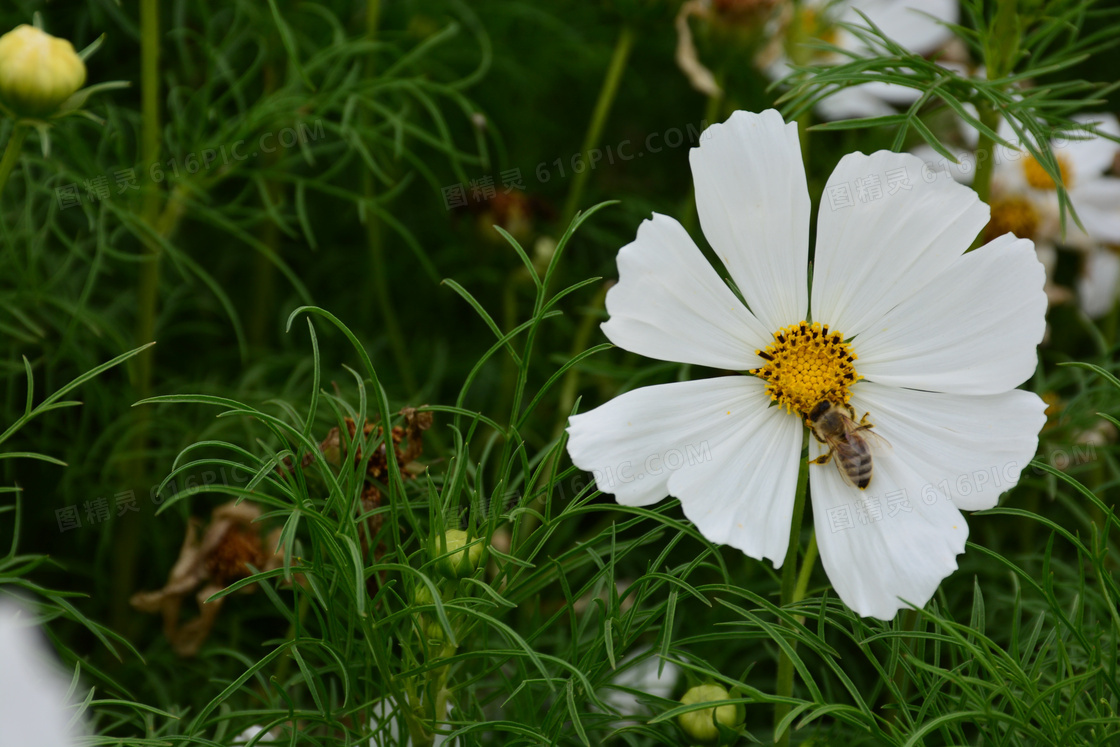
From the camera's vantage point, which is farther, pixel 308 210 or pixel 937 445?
pixel 308 210

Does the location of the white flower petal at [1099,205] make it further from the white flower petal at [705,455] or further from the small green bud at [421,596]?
the small green bud at [421,596]

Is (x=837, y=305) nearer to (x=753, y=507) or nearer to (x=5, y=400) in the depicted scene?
(x=753, y=507)

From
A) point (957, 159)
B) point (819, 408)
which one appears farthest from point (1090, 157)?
point (819, 408)

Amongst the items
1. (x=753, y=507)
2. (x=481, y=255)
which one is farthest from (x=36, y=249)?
(x=753, y=507)

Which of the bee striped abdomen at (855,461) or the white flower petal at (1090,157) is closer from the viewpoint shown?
the bee striped abdomen at (855,461)

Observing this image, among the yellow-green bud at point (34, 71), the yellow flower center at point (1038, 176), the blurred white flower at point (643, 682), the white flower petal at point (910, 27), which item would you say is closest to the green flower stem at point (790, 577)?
the blurred white flower at point (643, 682)

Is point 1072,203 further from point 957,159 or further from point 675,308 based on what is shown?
point 675,308

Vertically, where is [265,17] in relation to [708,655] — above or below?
above
